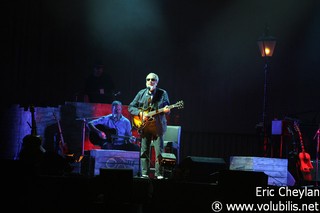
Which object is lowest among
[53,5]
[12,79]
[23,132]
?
[23,132]

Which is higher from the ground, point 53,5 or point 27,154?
point 53,5

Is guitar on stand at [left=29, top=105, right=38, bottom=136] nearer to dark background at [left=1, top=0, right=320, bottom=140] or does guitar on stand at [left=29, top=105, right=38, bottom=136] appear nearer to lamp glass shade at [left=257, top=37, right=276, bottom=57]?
dark background at [left=1, top=0, right=320, bottom=140]

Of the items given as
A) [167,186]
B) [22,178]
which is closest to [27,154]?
[22,178]

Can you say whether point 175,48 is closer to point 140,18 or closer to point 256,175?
point 140,18

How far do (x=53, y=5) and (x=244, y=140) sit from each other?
6.84 meters

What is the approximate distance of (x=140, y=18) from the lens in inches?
675

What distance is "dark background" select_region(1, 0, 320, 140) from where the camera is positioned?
16656mm

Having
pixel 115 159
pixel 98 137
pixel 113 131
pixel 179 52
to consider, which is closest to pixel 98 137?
pixel 98 137

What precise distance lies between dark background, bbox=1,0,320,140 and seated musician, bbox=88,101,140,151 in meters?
3.02

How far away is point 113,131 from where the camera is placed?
13859mm

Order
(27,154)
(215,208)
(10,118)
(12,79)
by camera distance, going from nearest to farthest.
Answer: (215,208)
(27,154)
(10,118)
(12,79)

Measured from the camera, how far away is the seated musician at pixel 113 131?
44.5 ft

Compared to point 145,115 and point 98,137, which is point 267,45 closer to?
point 145,115

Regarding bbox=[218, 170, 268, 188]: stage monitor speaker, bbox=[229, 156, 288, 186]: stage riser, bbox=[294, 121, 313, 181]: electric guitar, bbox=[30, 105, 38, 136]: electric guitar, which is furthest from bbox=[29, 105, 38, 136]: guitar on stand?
bbox=[218, 170, 268, 188]: stage monitor speaker
